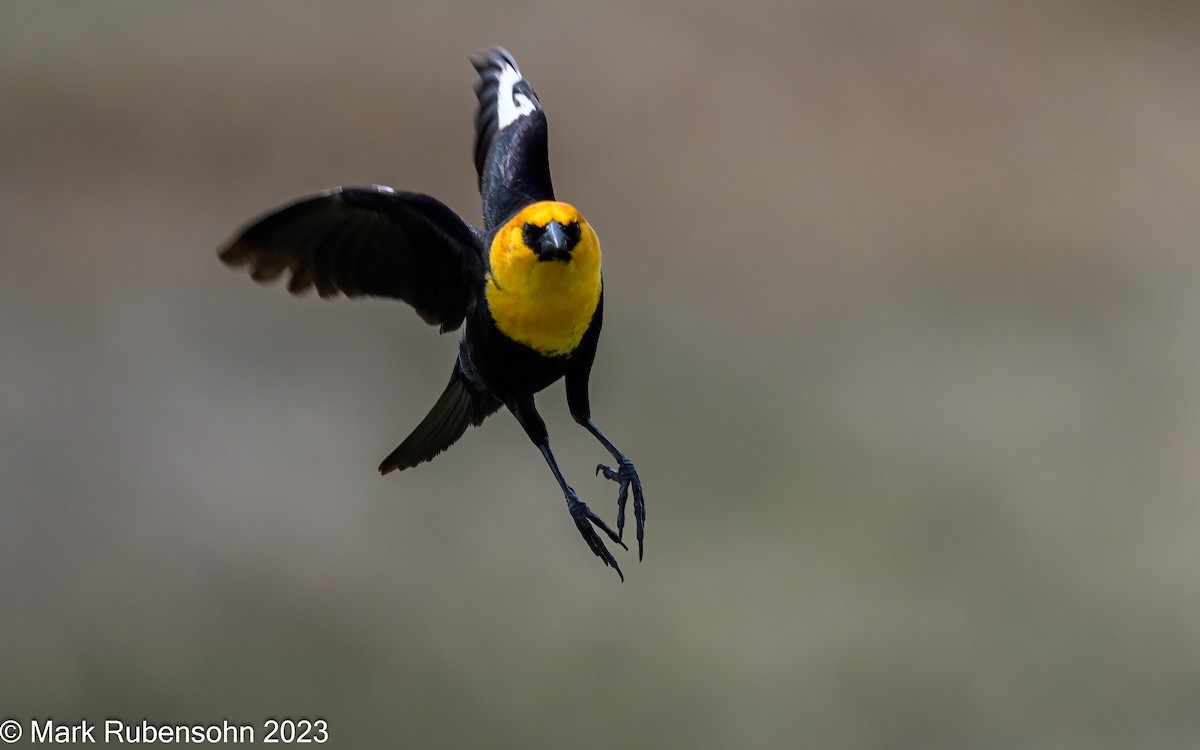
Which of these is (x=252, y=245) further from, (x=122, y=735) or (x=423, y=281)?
(x=122, y=735)

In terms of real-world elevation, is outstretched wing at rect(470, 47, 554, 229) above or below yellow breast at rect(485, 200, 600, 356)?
above

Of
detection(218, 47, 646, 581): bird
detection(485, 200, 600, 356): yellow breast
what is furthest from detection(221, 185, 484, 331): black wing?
detection(485, 200, 600, 356): yellow breast

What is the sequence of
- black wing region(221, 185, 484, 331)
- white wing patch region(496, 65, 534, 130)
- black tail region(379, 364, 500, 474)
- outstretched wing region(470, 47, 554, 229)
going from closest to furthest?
1. black wing region(221, 185, 484, 331)
2. black tail region(379, 364, 500, 474)
3. outstretched wing region(470, 47, 554, 229)
4. white wing patch region(496, 65, 534, 130)

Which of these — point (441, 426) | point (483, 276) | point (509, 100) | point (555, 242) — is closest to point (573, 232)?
point (555, 242)

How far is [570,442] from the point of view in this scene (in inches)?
398

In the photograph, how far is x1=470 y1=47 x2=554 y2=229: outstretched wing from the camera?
3.52m

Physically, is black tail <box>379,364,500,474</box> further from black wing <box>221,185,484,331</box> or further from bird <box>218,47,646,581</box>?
black wing <box>221,185,484,331</box>

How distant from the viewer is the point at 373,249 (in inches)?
126

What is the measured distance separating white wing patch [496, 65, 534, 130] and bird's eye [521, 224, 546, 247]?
1.18 metres

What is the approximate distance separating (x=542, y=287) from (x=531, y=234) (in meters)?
0.13

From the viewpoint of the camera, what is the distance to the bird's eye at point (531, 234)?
105 inches

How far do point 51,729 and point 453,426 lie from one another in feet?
20.0

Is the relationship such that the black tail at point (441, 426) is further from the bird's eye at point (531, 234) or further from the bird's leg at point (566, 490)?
the bird's eye at point (531, 234)

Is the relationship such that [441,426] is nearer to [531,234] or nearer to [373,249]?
[373,249]
